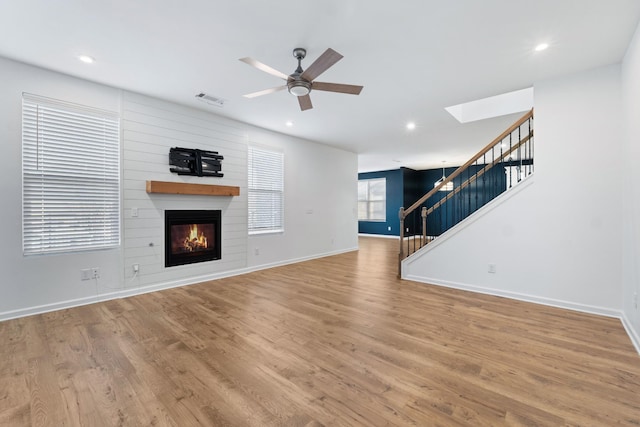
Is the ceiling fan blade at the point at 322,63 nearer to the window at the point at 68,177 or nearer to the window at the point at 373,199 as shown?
the window at the point at 68,177

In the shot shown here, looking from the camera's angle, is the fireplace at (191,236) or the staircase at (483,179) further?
the fireplace at (191,236)

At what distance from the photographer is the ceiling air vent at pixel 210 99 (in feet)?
12.9

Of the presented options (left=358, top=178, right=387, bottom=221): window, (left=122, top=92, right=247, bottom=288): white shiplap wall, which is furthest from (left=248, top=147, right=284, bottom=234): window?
(left=358, top=178, right=387, bottom=221): window

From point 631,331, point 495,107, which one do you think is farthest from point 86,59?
point 631,331

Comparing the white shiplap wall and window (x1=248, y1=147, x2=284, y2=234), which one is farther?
window (x1=248, y1=147, x2=284, y2=234)

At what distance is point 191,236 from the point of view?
177 inches

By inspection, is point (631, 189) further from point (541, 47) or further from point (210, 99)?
point (210, 99)

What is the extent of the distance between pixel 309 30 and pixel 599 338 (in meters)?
3.85

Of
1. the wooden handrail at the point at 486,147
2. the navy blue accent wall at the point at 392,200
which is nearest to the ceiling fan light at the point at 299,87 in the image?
the wooden handrail at the point at 486,147

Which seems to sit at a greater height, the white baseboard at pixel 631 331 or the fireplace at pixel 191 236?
the fireplace at pixel 191 236

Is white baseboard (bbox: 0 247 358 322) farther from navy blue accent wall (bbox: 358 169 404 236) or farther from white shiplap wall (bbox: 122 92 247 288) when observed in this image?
navy blue accent wall (bbox: 358 169 404 236)

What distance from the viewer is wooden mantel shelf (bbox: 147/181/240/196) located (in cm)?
394

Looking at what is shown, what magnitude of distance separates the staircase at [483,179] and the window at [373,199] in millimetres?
1202

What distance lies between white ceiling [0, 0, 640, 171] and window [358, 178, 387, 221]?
718 centimetres
